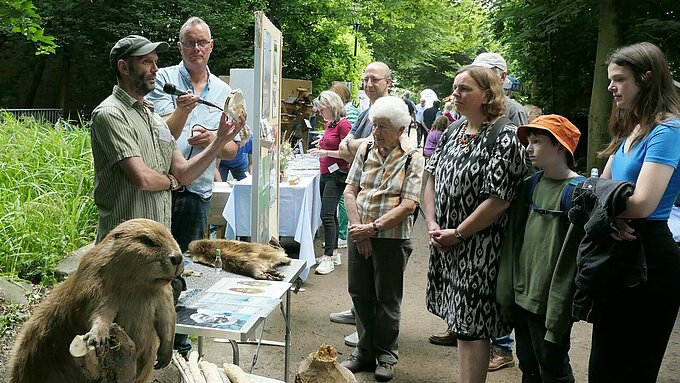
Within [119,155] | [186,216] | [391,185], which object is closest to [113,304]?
[119,155]

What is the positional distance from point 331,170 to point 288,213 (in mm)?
705

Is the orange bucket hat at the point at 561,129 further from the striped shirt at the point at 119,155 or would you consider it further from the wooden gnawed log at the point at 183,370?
the wooden gnawed log at the point at 183,370

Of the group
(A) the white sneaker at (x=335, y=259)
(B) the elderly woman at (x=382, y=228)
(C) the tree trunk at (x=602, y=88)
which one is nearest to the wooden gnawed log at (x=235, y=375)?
(B) the elderly woman at (x=382, y=228)

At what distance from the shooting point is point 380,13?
22484mm

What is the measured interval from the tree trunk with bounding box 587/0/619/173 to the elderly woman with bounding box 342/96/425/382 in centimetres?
735

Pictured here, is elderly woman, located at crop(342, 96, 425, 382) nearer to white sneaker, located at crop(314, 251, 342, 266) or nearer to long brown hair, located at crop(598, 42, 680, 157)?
long brown hair, located at crop(598, 42, 680, 157)

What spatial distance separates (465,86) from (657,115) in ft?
3.42

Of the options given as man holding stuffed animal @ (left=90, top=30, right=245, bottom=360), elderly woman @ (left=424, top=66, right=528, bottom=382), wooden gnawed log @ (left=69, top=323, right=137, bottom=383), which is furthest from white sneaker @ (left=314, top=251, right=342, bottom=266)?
wooden gnawed log @ (left=69, top=323, right=137, bottom=383)

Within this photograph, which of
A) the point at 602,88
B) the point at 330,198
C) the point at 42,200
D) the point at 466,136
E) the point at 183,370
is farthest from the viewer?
the point at 602,88

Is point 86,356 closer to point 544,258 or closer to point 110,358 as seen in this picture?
point 110,358

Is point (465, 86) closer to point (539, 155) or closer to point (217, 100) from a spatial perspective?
point (539, 155)

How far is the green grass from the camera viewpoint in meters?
5.25

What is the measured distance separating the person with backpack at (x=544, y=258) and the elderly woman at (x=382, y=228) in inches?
41.1

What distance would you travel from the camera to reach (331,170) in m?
7.15
